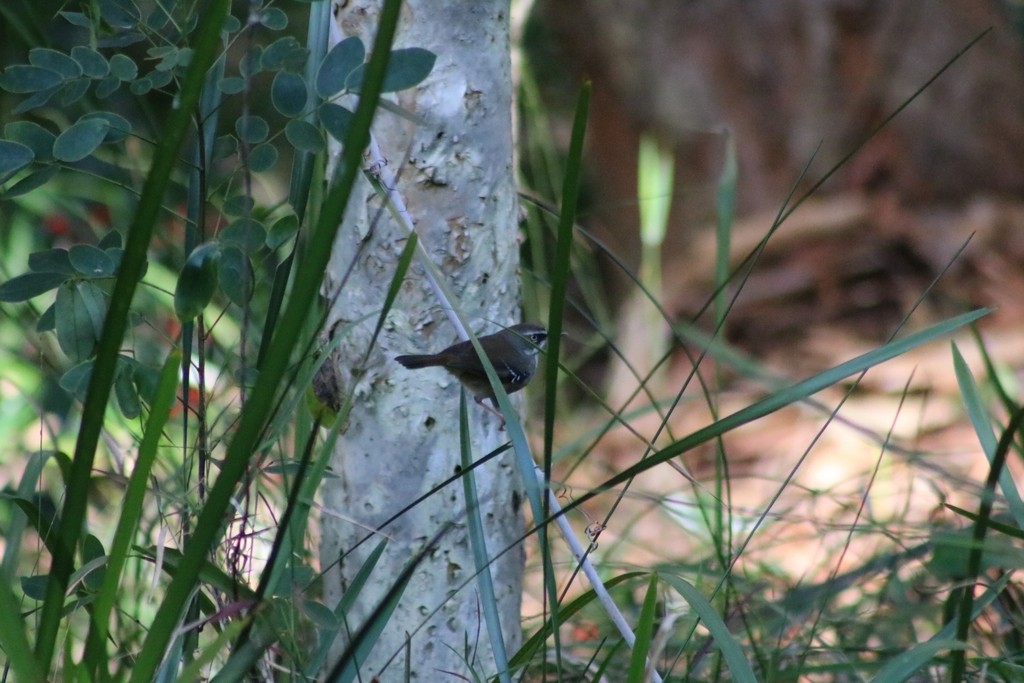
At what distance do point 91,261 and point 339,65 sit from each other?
1.28 ft

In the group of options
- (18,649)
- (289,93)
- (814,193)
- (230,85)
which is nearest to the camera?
(18,649)

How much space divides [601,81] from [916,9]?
1.44 m

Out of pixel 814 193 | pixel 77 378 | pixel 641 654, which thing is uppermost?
pixel 814 193

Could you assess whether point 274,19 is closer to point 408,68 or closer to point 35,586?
point 408,68

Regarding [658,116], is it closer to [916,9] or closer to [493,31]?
[916,9]

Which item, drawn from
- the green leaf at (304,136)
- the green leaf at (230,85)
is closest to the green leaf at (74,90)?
the green leaf at (230,85)

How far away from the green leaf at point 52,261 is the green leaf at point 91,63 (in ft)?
0.72

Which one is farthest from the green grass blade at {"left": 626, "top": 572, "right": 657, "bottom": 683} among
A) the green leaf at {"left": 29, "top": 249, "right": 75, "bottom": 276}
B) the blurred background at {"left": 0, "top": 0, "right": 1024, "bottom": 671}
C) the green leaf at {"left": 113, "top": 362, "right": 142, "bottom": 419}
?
the blurred background at {"left": 0, "top": 0, "right": 1024, "bottom": 671}

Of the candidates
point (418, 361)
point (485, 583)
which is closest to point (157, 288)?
point (418, 361)

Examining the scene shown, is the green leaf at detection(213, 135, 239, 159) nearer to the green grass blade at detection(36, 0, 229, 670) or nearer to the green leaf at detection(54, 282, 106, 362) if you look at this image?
the green leaf at detection(54, 282, 106, 362)

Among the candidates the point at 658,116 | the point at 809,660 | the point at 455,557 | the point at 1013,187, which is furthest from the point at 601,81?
the point at 455,557

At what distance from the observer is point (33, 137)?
47.8 inches

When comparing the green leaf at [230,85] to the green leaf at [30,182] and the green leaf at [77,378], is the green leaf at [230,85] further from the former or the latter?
the green leaf at [77,378]

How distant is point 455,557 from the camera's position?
1495 millimetres
